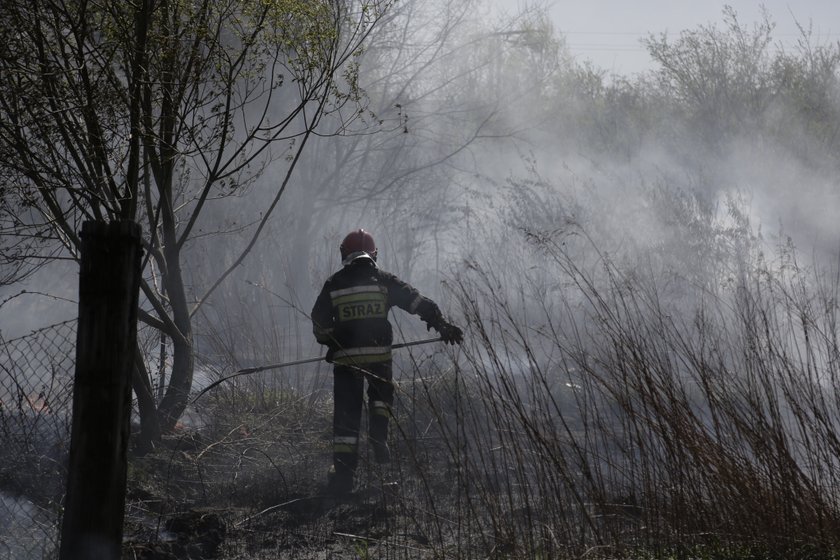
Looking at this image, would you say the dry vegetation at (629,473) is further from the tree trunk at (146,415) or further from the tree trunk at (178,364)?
the tree trunk at (178,364)

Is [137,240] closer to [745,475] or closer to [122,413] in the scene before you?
[122,413]

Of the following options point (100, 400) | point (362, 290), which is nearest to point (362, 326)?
point (362, 290)

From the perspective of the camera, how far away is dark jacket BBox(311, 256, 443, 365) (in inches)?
248

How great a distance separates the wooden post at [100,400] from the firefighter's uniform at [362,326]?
326cm

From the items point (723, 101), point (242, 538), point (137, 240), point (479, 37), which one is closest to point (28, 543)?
point (242, 538)

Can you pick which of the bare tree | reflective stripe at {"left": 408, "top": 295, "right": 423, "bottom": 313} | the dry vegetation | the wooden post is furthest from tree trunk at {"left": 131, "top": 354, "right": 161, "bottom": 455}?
the wooden post

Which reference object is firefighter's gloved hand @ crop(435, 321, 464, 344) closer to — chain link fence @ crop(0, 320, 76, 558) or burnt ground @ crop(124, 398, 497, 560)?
burnt ground @ crop(124, 398, 497, 560)

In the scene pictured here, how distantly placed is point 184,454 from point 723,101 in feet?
60.1


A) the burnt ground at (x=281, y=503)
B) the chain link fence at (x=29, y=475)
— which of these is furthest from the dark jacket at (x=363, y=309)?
the chain link fence at (x=29, y=475)

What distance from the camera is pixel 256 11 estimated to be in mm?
5430

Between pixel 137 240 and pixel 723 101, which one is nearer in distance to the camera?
pixel 137 240

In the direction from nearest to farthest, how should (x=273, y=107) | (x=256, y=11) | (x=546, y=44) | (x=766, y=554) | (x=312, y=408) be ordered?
1. (x=766, y=554)
2. (x=256, y=11)
3. (x=312, y=408)
4. (x=273, y=107)
5. (x=546, y=44)

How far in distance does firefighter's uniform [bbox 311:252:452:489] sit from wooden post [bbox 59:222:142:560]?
10.7ft

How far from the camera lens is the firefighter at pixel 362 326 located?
20.6ft
